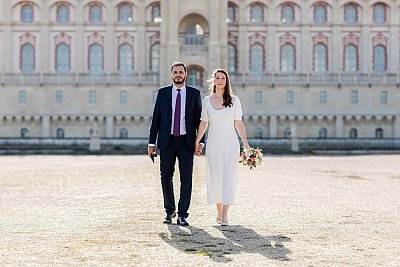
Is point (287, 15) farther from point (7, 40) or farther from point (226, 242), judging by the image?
point (226, 242)

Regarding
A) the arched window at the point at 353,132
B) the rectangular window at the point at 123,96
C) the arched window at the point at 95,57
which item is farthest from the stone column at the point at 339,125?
the arched window at the point at 95,57

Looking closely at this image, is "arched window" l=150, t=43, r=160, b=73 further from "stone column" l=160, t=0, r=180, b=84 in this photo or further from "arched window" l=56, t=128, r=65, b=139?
"arched window" l=56, t=128, r=65, b=139

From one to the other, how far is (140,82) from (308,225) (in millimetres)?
50091

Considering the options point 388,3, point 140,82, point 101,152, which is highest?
point 388,3

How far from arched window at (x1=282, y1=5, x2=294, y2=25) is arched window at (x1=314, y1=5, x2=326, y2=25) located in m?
2.39

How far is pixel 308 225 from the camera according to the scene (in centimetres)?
1127

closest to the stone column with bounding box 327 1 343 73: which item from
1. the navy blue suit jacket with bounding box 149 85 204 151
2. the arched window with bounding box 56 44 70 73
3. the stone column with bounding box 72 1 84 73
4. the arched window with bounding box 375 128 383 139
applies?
the arched window with bounding box 375 128 383 139

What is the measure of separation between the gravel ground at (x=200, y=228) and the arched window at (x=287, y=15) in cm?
4703

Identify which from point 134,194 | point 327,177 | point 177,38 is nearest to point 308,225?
point 134,194

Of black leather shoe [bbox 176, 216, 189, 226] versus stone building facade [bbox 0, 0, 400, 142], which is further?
stone building facade [bbox 0, 0, 400, 142]

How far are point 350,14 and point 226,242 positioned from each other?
58677mm

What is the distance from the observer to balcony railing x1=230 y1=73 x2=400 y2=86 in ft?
200

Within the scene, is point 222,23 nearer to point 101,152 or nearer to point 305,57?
point 305,57

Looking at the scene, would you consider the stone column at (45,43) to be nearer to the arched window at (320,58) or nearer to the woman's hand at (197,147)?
the arched window at (320,58)
